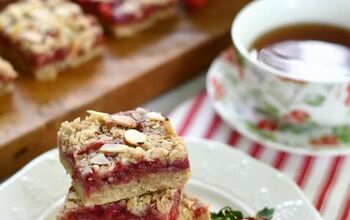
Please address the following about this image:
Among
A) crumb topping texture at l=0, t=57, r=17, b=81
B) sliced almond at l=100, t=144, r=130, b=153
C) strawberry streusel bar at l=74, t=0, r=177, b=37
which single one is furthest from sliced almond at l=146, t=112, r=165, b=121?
strawberry streusel bar at l=74, t=0, r=177, b=37

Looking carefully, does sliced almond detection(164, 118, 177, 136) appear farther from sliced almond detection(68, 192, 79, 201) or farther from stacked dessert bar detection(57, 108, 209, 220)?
sliced almond detection(68, 192, 79, 201)

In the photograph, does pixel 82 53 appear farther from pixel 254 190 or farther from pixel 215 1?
pixel 254 190

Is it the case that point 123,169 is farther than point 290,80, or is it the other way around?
point 290,80

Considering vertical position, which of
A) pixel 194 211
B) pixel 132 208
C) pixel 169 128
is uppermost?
pixel 169 128

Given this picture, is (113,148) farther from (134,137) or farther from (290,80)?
(290,80)

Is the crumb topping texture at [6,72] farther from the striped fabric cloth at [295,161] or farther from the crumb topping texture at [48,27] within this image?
the striped fabric cloth at [295,161]

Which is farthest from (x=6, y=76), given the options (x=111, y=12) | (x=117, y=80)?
(x=111, y=12)

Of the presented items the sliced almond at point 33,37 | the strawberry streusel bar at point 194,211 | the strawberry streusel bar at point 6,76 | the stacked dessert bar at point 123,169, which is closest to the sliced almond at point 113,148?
the stacked dessert bar at point 123,169
